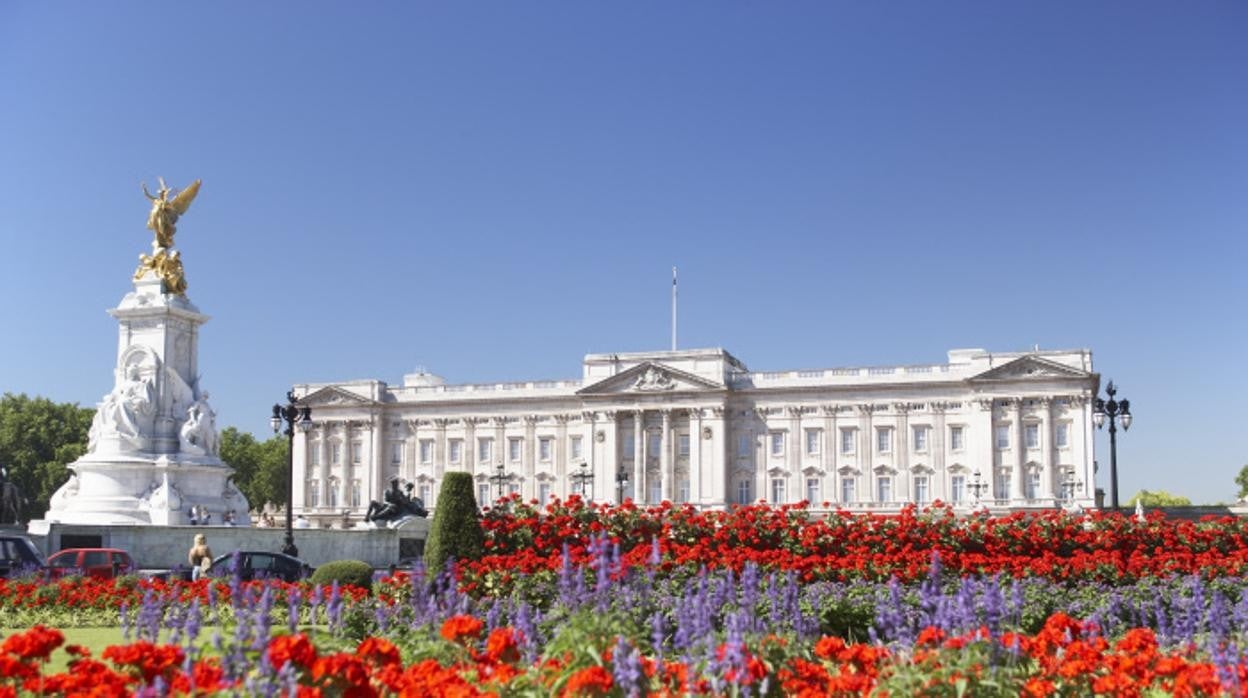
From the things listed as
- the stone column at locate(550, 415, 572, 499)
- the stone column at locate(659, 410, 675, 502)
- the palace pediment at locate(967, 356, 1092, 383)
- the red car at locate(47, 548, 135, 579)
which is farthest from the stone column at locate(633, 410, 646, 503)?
the red car at locate(47, 548, 135, 579)

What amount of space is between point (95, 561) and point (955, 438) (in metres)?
60.9

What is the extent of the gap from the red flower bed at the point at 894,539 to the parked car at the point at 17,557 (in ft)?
31.3

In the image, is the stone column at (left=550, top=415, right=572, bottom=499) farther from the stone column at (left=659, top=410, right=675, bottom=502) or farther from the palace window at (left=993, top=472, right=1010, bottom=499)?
the palace window at (left=993, top=472, right=1010, bottom=499)

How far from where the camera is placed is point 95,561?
23906 millimetres

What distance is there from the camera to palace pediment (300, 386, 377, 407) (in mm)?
87438

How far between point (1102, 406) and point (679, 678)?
24.0 metres

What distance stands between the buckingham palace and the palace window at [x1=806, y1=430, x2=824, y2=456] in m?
0.09

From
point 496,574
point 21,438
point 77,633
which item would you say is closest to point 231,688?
point 496,574

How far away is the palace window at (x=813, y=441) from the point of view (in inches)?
3127

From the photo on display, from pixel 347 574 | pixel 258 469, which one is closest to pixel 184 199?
pixel 347 574

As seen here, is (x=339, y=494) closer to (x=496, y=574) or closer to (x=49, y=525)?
(x=49, y=525)

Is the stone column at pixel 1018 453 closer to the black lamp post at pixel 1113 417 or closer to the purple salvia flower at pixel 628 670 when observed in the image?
the black lamp post at pixel 1113 417

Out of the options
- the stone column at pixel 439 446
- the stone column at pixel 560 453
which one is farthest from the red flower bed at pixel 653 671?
the stone column at pixel 439 446

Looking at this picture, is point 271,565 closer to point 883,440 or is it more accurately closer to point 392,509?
point 392,509
